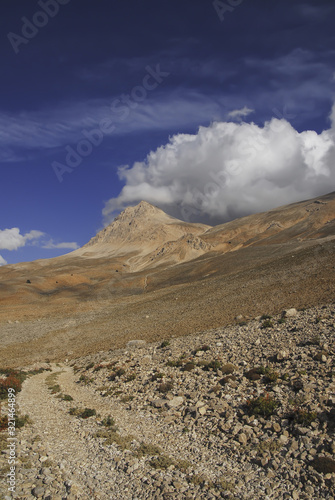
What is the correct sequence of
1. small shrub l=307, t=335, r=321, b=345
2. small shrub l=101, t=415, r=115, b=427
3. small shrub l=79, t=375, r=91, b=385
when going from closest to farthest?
small shrub l=101, t=415, r=115, b=427
small shrub l=307, t=335, r=321, b=345
small shrub l=79, t=375, r=91, b=385

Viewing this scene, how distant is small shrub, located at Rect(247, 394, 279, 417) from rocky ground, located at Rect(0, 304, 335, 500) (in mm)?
45

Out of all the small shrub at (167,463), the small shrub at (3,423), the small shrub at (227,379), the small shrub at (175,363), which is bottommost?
the small shrub at (167,463)

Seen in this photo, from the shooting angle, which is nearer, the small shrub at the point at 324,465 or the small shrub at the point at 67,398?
the small shrub at the point at 324,465

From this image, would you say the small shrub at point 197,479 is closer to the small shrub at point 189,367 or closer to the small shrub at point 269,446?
the small shrub at point 269,446

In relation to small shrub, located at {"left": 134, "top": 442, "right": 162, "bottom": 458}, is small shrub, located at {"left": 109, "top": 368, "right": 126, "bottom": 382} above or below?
above

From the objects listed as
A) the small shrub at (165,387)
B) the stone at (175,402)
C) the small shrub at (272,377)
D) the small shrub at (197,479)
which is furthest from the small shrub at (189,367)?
the small shrub at (197,479)

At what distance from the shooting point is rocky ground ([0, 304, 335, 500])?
8.95 metres

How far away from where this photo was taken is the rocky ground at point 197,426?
29.3ft

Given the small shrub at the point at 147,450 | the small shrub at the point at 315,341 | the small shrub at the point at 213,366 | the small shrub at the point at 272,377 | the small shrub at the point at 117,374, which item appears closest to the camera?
the small shrub at the point at 147,450

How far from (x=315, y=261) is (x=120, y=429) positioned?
1358 inches

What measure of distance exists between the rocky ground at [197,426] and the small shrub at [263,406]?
4 centimetres

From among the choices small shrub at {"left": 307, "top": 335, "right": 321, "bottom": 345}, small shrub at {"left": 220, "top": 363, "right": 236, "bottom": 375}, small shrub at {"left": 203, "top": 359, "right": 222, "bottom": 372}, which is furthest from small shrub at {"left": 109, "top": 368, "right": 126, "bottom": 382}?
small shrub at {"left": 307, "top": 335, "right": 321, "bottom": 345}

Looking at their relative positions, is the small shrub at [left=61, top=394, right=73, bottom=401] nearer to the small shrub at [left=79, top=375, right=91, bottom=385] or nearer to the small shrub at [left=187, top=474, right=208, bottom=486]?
the small shrub at [left=79, top=375, right=91, bottom=385]

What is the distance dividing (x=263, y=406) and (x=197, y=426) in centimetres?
245
